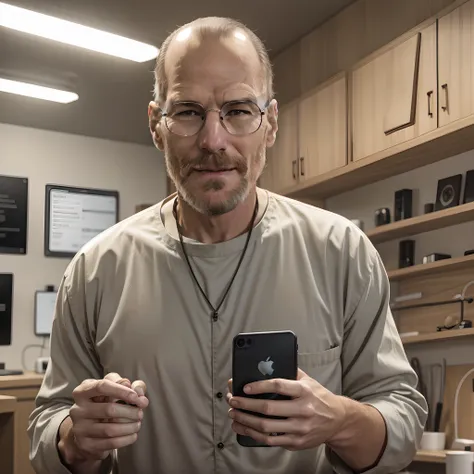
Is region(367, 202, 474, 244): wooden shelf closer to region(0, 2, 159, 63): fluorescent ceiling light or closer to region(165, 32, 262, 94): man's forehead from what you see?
region(0, 2, 159, 63): fluorescent ceiling light

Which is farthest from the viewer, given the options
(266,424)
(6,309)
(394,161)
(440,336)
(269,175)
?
(6,309)

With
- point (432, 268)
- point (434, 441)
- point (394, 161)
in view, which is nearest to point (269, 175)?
point (394, 161)

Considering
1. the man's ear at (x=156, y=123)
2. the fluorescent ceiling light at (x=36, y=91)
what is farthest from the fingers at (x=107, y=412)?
the fluorescent ceiling light at (x=36, y=91)

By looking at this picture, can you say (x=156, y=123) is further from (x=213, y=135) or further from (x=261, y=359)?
(x=261, y=359)

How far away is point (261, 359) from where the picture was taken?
0.98 meters

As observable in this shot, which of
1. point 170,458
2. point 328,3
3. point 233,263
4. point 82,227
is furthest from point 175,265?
point 82,227

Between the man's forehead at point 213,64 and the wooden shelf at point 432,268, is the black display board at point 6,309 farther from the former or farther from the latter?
the man's forehead at point 213,64

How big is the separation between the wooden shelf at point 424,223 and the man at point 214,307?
1.70m

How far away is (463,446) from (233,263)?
200 centimetres

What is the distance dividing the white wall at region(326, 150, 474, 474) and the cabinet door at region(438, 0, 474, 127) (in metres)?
0.39

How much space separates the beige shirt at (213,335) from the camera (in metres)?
1.14

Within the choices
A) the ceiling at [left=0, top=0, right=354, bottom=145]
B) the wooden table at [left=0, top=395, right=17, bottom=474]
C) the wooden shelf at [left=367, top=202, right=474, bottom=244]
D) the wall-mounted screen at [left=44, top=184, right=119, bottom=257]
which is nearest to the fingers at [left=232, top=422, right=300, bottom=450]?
the wooden shelf at [left=367, top=202, right=474, bottom=244]

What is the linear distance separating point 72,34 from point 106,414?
9.85 feet

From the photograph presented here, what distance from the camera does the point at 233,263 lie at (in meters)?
1.22
